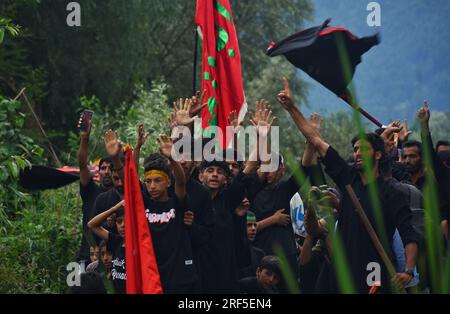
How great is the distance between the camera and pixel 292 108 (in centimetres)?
609

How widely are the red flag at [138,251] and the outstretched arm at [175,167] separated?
539 millimetres

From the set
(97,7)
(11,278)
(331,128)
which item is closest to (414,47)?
(11,278)

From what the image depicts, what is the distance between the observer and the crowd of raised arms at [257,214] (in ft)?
20.6

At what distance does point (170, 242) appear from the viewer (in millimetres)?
6902

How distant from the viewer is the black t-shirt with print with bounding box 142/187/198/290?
687 cm

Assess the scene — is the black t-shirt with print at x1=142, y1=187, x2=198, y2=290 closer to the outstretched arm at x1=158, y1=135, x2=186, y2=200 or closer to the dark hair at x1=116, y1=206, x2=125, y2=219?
the outstretched arm at x1=158, y1=135, x2=186, y2=200

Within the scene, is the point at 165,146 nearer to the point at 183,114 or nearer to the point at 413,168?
the point at 183,114

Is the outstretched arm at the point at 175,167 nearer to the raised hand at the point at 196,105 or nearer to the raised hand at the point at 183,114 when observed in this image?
the raised hand at the point at 183,114

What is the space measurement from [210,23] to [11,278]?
358 centimetres

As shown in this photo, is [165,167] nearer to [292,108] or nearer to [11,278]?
[292,108]

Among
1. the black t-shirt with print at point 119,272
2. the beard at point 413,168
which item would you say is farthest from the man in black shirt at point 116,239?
the beard at point 413,168

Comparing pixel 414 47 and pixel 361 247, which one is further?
pixel 361 247

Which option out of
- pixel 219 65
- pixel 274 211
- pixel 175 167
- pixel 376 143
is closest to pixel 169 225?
pixel 175 167

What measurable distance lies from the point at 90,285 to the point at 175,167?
138cm
